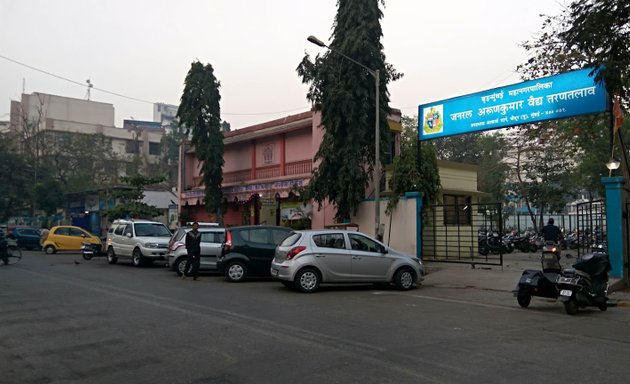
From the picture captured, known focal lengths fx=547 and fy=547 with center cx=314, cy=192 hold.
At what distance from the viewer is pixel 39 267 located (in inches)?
802

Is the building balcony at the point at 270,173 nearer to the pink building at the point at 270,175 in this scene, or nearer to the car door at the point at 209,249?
the pink building at the point at 270,175

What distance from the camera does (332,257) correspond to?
43.4 feet

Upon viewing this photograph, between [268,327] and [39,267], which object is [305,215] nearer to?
[39,267]

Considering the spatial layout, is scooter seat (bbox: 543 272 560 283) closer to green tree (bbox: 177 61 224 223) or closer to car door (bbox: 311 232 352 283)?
car door (bbox: 311 232 352 283)

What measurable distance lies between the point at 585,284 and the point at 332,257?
5.51 m

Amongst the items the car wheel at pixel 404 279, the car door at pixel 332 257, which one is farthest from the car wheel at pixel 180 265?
the car wheel at pixel 404 279

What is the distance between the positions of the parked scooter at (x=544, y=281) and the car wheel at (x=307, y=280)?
178 inches

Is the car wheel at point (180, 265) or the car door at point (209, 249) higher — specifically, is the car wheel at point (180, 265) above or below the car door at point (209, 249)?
below

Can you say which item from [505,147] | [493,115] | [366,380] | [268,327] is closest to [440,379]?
[366,380]

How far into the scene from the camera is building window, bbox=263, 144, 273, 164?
Answer: 2794 cm

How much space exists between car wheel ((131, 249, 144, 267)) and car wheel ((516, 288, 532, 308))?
14.9 metres

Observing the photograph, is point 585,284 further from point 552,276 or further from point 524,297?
point 524,297

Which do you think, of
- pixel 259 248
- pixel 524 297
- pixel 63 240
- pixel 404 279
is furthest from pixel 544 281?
pixel 63 240

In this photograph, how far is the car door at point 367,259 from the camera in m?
13.4
